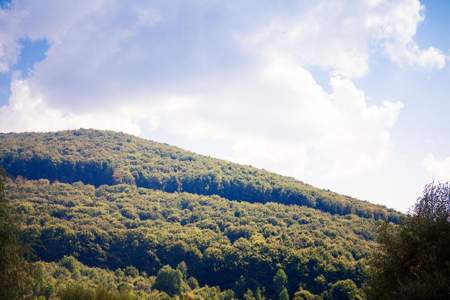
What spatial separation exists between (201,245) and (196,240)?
2647 millimetres

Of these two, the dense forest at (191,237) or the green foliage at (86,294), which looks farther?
the dense forest at (191,237)

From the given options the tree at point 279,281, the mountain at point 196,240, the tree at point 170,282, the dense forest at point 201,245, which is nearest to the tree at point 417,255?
the mountain at point 196,240

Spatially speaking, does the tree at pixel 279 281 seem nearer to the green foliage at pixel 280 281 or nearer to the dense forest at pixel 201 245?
the green foliage at pixel 280 281

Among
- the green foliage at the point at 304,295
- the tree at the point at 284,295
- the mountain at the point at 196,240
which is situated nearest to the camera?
the green foliage at the point at 304,295

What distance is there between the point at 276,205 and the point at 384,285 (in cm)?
14435

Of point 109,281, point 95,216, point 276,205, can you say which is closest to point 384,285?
point 109,281

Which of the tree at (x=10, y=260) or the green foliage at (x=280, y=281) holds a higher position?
the tree at (x=10, y=260)

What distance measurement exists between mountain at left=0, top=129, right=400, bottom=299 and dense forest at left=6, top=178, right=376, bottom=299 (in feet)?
1.00

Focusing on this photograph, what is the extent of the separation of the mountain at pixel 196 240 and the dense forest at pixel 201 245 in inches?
12.0

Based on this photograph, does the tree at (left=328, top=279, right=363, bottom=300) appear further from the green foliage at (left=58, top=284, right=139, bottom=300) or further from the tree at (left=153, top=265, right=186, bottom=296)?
the green foliage at (left=58, top=284, right=139, bottom=300)

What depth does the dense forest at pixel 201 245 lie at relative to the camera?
106438mm

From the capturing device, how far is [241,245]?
395 ft

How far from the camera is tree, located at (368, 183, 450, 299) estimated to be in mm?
22594

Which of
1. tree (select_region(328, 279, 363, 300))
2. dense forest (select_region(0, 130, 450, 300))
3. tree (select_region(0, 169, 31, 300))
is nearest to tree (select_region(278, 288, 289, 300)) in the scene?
dense forest (select_region(0, 130, 450, 300))
